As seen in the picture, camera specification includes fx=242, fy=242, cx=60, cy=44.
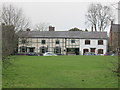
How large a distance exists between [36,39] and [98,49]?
52.1ft

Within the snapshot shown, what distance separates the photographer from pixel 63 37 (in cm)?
Result: 6094

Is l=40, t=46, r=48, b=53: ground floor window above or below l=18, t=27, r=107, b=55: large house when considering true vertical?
below

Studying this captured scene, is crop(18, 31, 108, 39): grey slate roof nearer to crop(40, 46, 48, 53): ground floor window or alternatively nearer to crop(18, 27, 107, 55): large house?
crop(18, 27, 107, 55): large house

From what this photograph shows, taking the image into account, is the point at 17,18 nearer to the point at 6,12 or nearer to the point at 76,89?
the point at 6,12

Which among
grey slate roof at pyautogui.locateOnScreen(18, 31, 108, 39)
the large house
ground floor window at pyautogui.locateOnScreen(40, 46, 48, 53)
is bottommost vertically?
ground floor window at pyautogui.locateOnScreen(40, 46, 48, 53)

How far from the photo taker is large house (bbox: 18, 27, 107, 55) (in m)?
60.6

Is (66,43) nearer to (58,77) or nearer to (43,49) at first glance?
(43,49)

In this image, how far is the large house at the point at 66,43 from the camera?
60625 mm

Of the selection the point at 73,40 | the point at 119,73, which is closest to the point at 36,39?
the point at 73,40

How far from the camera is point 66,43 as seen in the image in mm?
60781

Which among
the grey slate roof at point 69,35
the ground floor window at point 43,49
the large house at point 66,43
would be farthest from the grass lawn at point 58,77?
the ground floor window at point 43,49

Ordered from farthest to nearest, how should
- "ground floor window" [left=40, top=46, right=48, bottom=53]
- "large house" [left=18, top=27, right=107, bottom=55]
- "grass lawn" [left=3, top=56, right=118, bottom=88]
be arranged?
"ground floor window" [left=40, top=46, right=48, bottom=53], "large house" [left=18, top=27, right=107, bottom=55], "grass lawn" [left=3, top=56, right=118, bottom=88]

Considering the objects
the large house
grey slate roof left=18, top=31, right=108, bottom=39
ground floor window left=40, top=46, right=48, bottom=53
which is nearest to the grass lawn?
the large house

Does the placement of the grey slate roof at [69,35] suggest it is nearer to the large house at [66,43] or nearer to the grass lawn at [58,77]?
the large house at [66,43]
